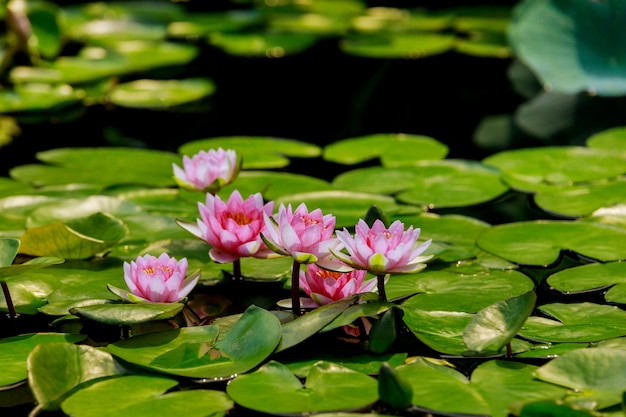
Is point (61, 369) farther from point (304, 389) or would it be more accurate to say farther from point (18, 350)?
point (304, 389)

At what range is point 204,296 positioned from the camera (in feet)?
5.87

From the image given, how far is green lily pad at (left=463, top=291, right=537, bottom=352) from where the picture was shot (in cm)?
141

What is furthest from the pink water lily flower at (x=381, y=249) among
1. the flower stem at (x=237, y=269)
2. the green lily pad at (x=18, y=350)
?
the green lily pad at (x=18, y=350)

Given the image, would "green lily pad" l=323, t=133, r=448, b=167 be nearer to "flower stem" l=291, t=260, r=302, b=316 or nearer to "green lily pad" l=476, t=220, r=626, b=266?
"green lily pad" l=476, t=220, r=626, b=266

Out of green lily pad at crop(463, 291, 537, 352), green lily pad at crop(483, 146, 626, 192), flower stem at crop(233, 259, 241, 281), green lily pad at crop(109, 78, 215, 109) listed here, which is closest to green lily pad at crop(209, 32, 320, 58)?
green lily pad at crop(109, 78, 215, 109)

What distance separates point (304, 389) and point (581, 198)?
1.20m

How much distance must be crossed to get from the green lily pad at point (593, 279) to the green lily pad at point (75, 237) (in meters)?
0.91

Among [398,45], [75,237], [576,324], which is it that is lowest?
[576,324]

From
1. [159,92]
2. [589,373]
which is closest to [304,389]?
[589,373]

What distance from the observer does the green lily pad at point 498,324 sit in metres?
1.41

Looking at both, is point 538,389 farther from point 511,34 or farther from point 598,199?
point 511,34

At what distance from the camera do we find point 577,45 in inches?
127

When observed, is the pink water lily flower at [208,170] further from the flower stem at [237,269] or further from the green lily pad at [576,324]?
the green lily pad at [576,324]

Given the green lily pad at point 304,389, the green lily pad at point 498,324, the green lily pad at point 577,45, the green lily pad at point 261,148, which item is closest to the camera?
the green lily pad at point 304,389
